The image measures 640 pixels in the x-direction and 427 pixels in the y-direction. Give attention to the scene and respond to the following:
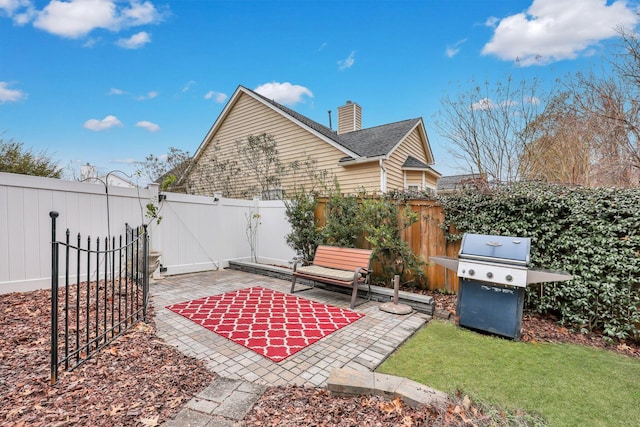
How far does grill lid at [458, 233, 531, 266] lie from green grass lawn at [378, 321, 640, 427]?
1.10m

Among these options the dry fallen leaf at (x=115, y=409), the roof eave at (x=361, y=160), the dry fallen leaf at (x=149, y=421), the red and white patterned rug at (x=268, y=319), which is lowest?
the red and white patterned rug at (x=268, y=319)

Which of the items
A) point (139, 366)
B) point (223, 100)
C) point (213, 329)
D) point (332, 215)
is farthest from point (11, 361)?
point (223, 100)

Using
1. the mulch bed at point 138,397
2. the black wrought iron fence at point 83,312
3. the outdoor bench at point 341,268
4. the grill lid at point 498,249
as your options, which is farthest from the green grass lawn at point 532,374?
the black wrought iron fence at point 83,312

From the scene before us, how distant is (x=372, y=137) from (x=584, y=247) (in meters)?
8.79

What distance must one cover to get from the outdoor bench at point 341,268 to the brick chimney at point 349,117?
9.52 metres

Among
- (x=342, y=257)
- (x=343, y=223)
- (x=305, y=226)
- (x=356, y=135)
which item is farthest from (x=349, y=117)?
(x=342, y=257)

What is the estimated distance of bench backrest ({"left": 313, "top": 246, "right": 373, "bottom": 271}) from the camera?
5.58 m

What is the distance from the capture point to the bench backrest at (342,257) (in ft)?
18.3

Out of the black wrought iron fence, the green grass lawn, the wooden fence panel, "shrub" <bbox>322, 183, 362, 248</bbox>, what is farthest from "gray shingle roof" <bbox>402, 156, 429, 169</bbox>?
the black wrought iron fence

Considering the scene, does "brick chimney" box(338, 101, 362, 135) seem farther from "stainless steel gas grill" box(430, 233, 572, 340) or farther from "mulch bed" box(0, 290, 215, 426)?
"mulch bed" box(0, 290, 215, 426)

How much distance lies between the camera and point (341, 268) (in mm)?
5820

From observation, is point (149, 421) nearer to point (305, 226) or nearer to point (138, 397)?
point (138, 397)

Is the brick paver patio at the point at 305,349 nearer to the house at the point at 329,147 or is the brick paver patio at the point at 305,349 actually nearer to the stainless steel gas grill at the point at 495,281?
the stainless steel gas grill at the point at 495,281

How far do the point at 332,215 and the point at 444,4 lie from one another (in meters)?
6.81
